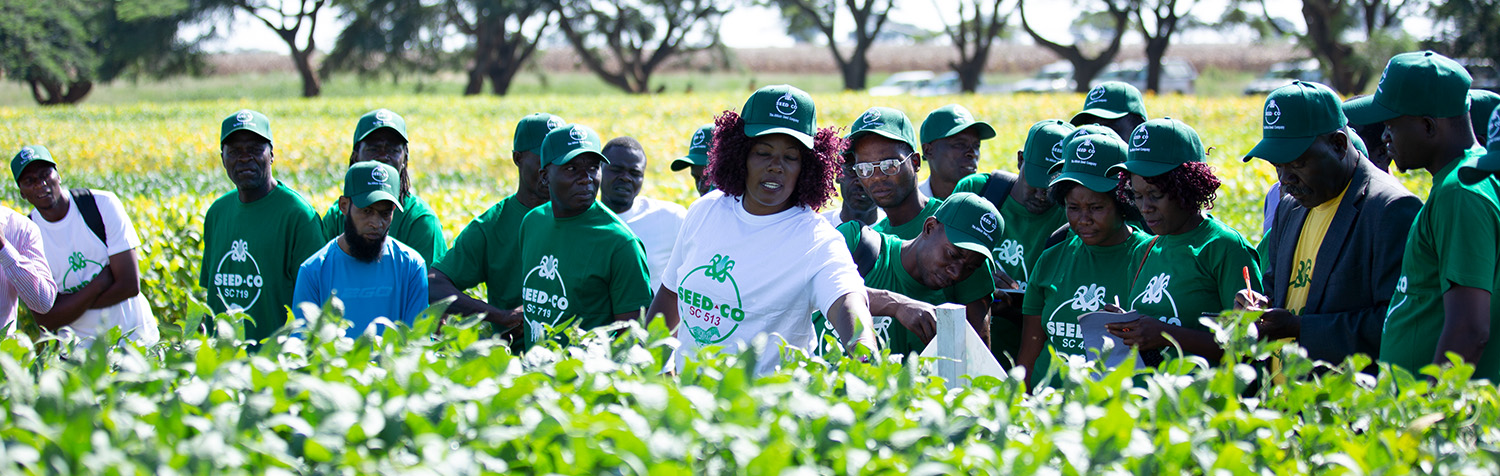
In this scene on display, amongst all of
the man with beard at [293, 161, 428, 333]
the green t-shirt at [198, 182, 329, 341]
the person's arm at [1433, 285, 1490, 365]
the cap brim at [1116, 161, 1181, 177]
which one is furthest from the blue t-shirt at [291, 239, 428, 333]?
the person's arm at [1433, 285, 1490, 365]

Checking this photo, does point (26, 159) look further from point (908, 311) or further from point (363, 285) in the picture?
point (908, 311)

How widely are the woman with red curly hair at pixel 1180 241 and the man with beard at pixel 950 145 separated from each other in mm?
1711

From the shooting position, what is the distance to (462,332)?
2.21 meters

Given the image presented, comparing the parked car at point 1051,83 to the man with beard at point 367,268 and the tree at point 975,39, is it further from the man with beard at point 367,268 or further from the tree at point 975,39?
the man with beard at point 367,268

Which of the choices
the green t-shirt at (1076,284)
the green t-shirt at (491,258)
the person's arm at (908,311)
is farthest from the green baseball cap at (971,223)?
the green t-shirt at (491,258)

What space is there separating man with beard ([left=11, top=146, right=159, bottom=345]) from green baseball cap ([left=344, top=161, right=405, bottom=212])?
1253 millimetres

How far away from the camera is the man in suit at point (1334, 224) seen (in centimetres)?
317

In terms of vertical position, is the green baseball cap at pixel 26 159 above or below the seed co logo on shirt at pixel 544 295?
above

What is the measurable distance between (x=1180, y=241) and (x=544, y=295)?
213 cm

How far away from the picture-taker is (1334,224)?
127 inches

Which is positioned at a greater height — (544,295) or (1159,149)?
(1159,149)

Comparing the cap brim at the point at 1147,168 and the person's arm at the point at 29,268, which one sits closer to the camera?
the cap brim at the point at 1147,168

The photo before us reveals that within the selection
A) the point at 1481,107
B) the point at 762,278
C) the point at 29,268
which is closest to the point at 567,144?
the point at 762,278

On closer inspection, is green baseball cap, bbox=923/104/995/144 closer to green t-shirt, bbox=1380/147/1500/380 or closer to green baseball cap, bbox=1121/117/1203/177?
green baseball cap, bbox=1121/117/1203/177
